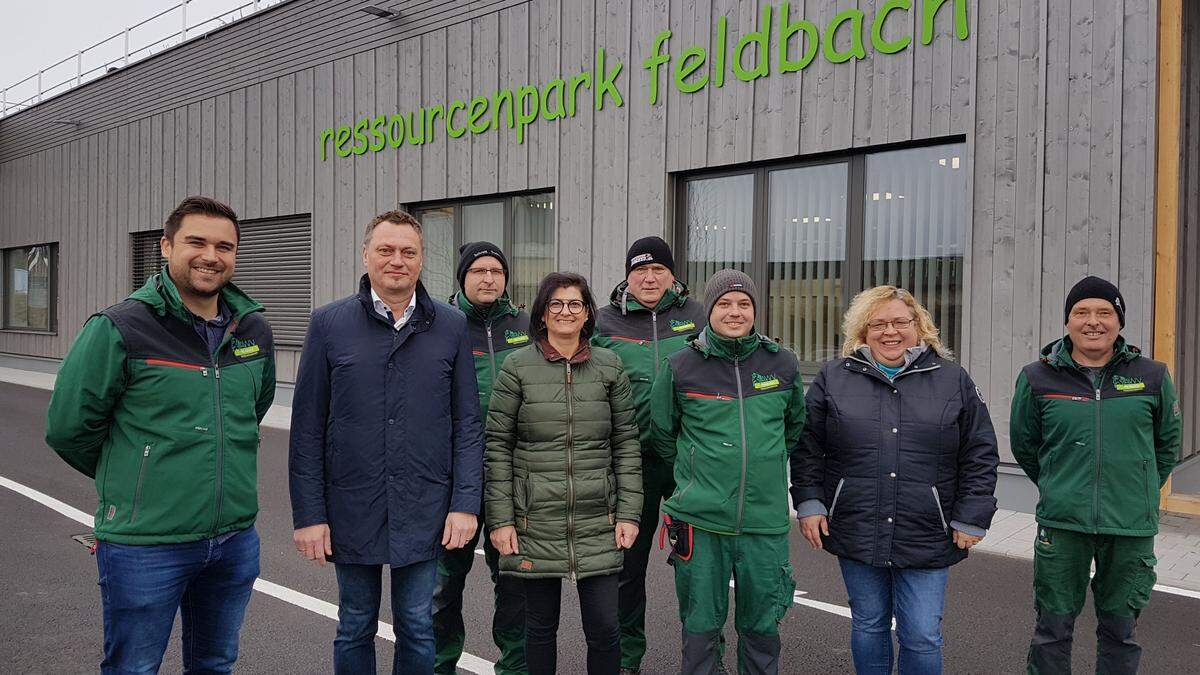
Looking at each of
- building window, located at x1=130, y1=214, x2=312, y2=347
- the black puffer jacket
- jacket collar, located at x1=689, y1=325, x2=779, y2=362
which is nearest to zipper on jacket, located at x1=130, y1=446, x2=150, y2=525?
jacket collar, located at x1=689, y1=325, x2=779, y2=362

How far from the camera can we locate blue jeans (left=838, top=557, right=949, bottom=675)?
10.8 feet

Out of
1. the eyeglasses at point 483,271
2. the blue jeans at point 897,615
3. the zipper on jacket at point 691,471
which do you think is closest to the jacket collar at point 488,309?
the eyeglasses at point 483,271

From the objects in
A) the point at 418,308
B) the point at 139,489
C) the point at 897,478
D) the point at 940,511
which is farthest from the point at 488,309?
the point at 940,511

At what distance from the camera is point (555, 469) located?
11.0 feet

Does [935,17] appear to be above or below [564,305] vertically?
above

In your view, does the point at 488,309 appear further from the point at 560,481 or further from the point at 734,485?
the point at 734,485

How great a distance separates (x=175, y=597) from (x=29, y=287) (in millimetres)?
25417

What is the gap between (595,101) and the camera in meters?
10.8

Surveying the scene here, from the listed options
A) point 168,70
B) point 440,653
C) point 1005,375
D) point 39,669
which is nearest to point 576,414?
point 440,653

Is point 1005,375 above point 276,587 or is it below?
above

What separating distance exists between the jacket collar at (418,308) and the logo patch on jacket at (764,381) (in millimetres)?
1299

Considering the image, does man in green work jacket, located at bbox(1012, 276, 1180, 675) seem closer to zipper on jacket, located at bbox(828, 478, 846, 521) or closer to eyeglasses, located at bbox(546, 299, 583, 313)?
zipper on jacket, located at bbox(828, 478, 846, 521)

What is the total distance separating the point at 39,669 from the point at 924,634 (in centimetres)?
402

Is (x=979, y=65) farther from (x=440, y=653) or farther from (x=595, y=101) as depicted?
(x=440, y=653)
